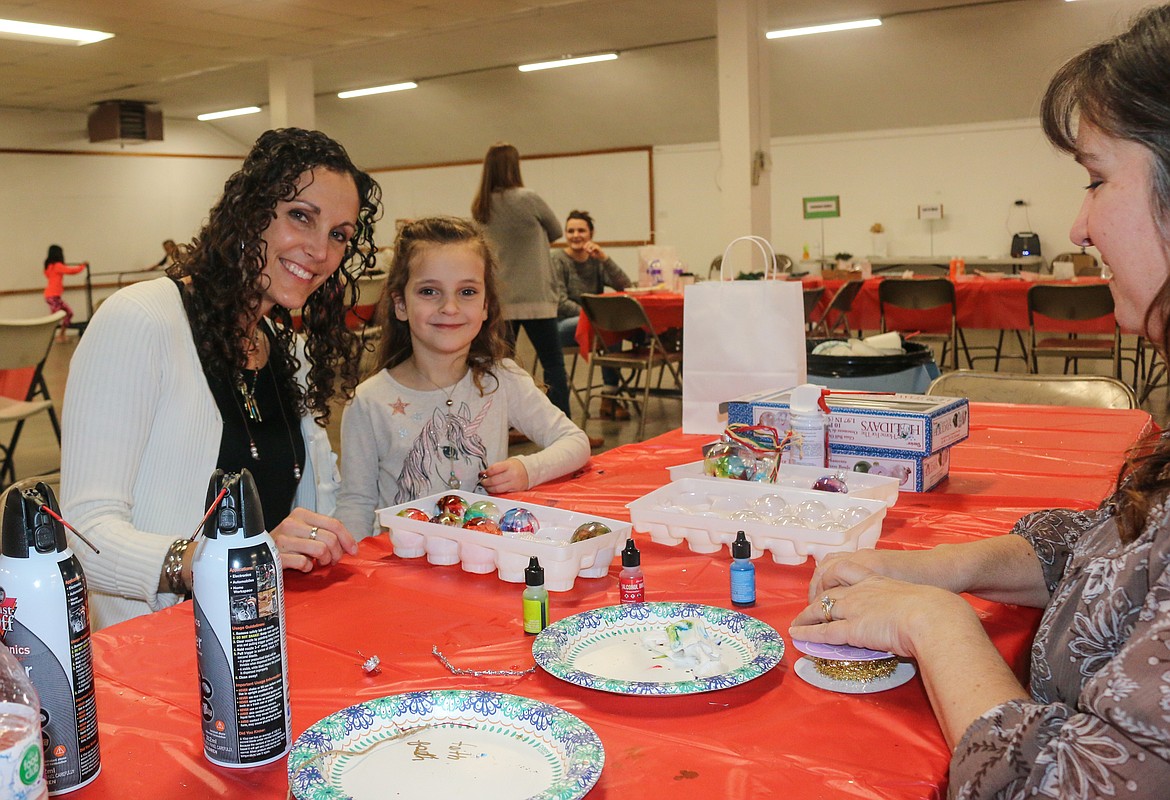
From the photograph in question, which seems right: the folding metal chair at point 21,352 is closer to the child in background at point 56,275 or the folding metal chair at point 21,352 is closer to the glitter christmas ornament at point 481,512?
the glitter christmas ornament at point 481,512

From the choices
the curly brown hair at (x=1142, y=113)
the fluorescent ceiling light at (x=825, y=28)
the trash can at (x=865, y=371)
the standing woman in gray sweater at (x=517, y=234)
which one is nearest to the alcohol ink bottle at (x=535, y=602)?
the curly brown hair at (x=1142, y=113)

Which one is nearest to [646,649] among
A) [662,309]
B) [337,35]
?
[662,309]

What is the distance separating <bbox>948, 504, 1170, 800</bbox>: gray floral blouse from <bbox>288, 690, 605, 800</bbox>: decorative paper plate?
12.4 inches

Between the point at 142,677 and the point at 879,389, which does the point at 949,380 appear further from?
the point at 142,677

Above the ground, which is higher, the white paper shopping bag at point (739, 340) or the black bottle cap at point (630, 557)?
the white paper shopping bag at point (739, 340)

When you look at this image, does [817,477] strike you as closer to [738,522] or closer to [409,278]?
[738,522]

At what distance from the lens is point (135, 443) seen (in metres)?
1.54

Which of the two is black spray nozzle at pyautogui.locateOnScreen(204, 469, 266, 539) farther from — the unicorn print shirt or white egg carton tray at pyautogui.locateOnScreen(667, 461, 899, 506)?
the unicorn print shirt

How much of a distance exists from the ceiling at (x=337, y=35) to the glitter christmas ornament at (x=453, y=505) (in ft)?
23.8

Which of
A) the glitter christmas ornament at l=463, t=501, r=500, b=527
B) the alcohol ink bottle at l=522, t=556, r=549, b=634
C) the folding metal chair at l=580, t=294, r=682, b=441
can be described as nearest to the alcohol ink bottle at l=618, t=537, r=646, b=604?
the alcohol ink bottle at l=522, t=556, r=549, b=634

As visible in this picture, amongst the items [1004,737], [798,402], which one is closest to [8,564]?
[1004,737]

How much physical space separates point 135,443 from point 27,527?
2.64 ft

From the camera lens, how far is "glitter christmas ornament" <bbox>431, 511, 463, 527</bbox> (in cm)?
149

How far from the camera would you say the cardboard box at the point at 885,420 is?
71.7 inches
